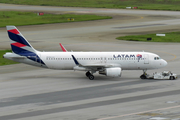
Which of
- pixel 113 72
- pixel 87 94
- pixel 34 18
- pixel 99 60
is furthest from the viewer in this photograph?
pixel 34 18

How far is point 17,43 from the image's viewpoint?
53.2 meters

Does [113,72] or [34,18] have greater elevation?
[34,18]

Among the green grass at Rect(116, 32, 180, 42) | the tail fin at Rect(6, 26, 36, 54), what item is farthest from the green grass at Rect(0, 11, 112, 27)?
the tail fin at Rect(6, 26, 36, 54)

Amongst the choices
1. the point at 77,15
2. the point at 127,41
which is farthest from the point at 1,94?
the point at 77,15

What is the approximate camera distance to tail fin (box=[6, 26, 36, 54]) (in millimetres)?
53000

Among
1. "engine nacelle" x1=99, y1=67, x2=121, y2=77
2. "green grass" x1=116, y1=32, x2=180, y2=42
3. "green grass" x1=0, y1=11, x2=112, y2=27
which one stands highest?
"green grass" x1=0, y1=11, x2=112, y2=27

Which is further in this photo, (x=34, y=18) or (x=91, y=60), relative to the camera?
(x=34, y=18)

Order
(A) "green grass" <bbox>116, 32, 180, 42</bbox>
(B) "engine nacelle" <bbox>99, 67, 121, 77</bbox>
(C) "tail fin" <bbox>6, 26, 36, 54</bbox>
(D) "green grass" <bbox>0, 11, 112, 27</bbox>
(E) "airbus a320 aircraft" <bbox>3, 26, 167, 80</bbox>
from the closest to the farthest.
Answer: (B) "engine nacelle" <bbox>99, 67, 121, 77</bbox>
(E) "airbus a320 aircraft" <bbox>3, 26, 167, 80</bbox>
(C) "tail fin" <bbox>6, 26, 36, 54</bbox>
(A) "green grass" <bbox>116, 32, 180, 42</bbox>
(D) "green grass" <bbox>0, 11, 112, 27</bbox>

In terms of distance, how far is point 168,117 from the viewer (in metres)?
33.2

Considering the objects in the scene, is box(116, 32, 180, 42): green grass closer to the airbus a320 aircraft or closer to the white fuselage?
the airbus a320 aircraft

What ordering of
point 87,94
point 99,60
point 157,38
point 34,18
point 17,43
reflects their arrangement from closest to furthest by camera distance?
point 87,94
point 99,60
point 17,43
point 157,38
point 34,18

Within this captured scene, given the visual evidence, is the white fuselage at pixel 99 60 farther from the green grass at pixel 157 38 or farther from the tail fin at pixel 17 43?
the green grass at pixel 157 38

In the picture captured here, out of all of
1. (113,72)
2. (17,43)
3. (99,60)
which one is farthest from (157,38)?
(17,43)

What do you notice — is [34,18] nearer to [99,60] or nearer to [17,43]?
[17,43]
